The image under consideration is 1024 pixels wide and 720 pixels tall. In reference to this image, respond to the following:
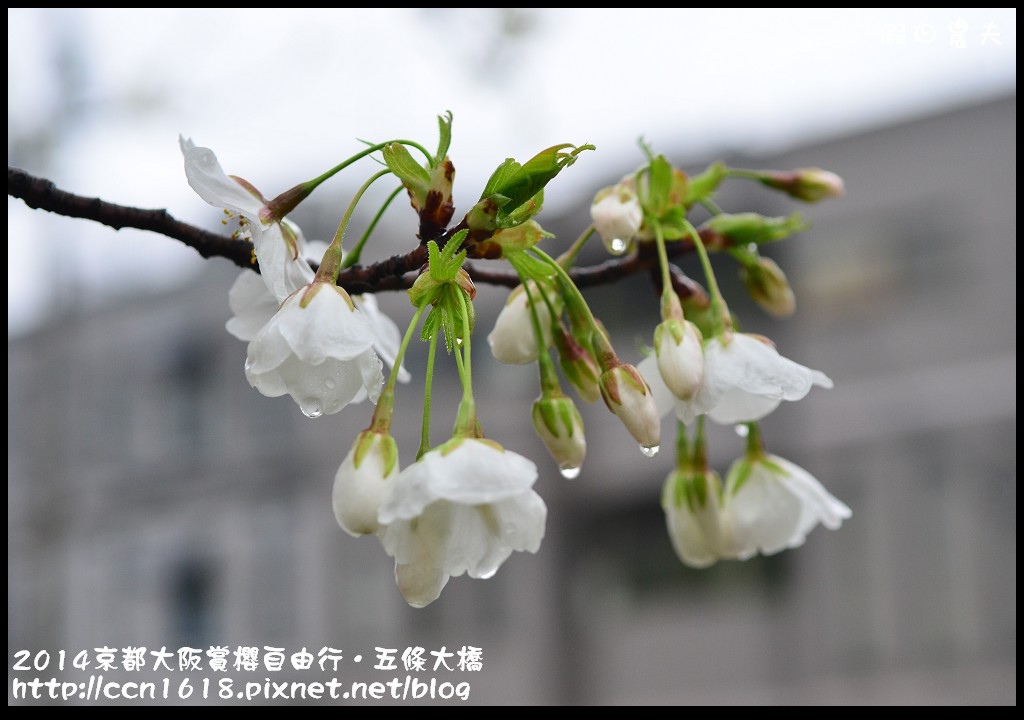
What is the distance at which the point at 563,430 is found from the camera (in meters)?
0.87

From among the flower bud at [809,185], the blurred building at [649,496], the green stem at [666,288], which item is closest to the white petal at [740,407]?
the green stem at [666,288]

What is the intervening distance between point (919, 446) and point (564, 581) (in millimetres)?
3731

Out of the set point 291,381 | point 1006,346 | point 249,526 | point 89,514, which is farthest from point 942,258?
point 291,381

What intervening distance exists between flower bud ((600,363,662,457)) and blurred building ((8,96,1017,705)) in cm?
867

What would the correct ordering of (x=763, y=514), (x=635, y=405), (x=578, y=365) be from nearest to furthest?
(x=635, y=405) < (x=578, y=365) < (x=763, y=514)

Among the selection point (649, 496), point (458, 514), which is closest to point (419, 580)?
point (458, 514)

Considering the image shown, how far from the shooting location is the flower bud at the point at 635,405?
81 cm

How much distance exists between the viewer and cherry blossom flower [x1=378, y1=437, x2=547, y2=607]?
0.68m

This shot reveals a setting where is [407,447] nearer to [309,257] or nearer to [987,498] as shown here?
[987,498]

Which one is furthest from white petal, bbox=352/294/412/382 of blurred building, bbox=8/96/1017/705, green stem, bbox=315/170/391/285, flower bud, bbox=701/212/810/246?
blurred building, bbox=8/96/1017/705

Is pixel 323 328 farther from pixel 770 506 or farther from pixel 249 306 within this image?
pixel 770 506

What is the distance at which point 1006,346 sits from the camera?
9562 millimetres

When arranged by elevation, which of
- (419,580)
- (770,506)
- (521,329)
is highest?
(521,329)

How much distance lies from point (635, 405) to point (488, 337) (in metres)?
0.14
